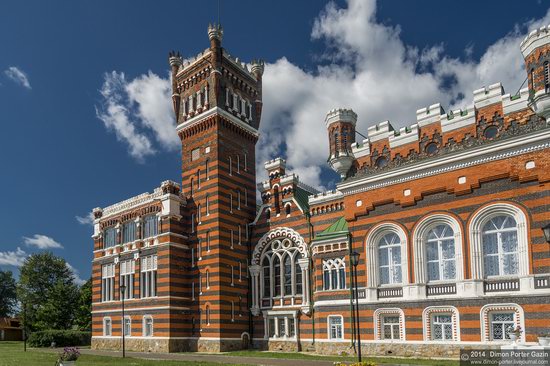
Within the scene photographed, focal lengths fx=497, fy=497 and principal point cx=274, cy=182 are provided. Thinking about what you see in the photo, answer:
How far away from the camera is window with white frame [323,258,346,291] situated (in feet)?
111

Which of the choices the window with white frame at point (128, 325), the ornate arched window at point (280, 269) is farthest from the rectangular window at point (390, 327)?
the window with white frame at point (128, 325)

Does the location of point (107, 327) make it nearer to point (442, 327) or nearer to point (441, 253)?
point (442, 327)

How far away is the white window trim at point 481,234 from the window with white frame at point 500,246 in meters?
0.26

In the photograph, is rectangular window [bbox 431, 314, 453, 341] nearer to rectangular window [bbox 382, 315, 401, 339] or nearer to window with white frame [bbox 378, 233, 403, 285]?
rectangular window [bbox 382, 315, 401, 339]

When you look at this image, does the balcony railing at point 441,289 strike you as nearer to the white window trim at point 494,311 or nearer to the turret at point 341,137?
the white window trim at point 494,311

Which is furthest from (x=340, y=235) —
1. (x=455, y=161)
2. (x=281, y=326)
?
(x=281, y=326)

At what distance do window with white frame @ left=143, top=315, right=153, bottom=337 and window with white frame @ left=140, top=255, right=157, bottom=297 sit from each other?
195 centimetres

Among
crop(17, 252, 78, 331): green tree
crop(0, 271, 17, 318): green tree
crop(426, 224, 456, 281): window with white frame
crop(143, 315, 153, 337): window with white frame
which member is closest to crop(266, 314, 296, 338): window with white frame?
crop(143, 315, 153, 337): window with white frame

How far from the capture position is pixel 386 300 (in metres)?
30.2

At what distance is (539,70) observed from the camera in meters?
26.2

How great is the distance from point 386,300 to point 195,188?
20620mm

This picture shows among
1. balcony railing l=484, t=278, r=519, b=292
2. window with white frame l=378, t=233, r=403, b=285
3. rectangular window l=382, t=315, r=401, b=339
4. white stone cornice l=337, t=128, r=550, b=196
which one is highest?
white stone cornice l=337, t=128, r=550, b=196

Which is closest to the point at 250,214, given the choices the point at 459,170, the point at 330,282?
the point at 330,282

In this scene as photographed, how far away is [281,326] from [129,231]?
1753cm
